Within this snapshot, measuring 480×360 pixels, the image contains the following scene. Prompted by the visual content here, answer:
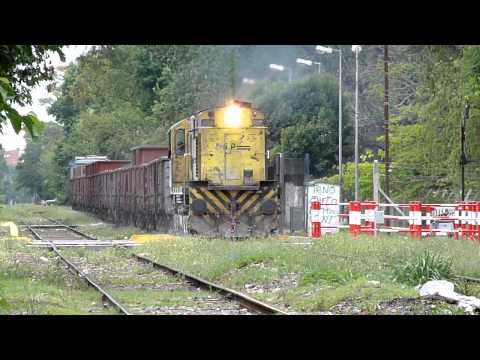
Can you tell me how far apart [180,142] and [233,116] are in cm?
265

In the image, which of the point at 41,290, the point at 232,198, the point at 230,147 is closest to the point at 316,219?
the point at 232,198

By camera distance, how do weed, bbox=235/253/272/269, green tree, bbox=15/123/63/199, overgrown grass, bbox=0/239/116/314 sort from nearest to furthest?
overgrown grass, bbox=0/239/116/314 → weed, bbox=235/253/272/269 → green tree, bbox=15/123/63/199

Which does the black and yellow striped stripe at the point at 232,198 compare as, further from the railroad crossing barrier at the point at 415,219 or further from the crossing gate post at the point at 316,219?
the railroad crossing barrier at the point at 415,219

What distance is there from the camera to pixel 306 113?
172 feet

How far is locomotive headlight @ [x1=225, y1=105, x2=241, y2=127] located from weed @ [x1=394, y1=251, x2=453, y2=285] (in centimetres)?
1328

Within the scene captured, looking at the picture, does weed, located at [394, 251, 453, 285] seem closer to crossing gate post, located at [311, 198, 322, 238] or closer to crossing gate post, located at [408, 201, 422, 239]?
crossing gate post, located at [408, 201, 422, 239]

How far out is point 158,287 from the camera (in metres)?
15.5

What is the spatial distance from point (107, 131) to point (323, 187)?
40.4 meters

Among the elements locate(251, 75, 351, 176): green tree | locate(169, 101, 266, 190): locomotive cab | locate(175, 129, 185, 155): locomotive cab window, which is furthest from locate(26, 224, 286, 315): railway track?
locate(251, 75, 351, 176): green tree

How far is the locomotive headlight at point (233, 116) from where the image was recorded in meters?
26.6

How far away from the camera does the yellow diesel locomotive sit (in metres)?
26.4

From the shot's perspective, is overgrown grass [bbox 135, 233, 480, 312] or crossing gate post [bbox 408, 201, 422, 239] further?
crossing gate post [bbox 408, 201, 422, 239]
